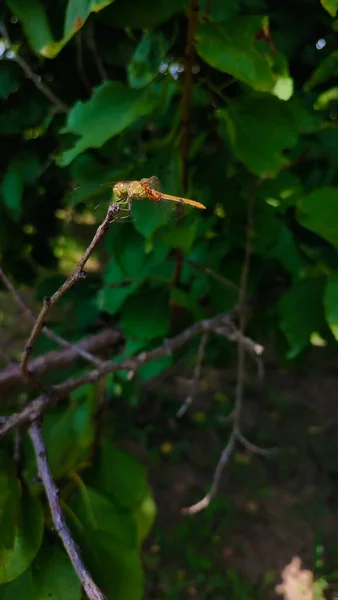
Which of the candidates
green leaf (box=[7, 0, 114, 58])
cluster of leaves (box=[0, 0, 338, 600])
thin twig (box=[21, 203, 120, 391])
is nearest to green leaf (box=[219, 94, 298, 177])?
cluster of leaves (box=[0, 0, 338, 600])

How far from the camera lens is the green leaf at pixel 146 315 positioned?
919 mm

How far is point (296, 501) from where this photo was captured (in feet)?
5.51

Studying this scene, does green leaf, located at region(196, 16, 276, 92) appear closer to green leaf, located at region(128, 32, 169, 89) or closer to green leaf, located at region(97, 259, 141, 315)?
green leaf, located at region(128, 32, 169, 89)

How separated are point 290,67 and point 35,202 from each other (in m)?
0.58

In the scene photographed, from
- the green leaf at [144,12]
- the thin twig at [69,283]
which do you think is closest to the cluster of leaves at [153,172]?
the green leaf at [144,12]

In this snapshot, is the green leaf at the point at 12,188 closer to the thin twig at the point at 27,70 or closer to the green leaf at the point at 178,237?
the thin twig at the point at 27,70

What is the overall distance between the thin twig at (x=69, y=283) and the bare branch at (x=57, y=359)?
0.52ft

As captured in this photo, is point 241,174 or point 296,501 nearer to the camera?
point 241,174

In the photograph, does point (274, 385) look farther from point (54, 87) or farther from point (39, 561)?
point (39, 561)

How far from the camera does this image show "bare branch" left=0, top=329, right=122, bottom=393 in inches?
35.0

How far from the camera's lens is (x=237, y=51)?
571 millimetres

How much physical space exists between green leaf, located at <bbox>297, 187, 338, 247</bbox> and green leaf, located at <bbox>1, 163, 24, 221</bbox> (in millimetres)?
531

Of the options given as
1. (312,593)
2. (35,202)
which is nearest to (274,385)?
(312,593)

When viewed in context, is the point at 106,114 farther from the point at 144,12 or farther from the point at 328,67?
the point at 328,67
